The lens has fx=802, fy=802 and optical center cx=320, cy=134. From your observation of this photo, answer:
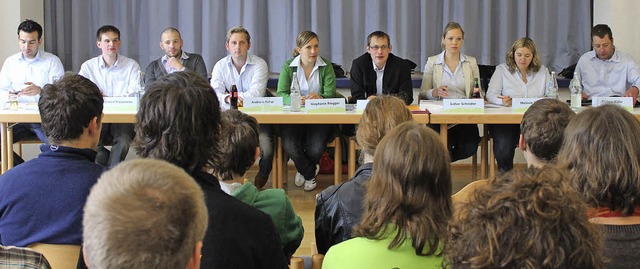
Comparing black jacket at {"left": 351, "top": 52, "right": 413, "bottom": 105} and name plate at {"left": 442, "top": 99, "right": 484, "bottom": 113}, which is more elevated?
black jacket at {"left": 351, "top": 52, "right": 413, "bottom": 105}

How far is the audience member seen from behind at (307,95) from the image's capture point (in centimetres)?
516

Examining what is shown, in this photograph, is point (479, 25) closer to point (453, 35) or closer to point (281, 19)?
point (453, 35)

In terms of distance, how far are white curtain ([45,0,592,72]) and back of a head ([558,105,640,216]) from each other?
4525 mm

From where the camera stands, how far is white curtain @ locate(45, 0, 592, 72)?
6227 millimetres

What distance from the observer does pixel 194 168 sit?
75.4 inches

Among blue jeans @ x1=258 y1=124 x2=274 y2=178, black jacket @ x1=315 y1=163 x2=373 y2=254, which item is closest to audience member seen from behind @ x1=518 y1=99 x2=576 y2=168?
black jacket @ x1=315 y1=163 x2=373 y2=254

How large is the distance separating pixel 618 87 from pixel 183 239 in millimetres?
5343

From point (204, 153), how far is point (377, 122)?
2.65 ft

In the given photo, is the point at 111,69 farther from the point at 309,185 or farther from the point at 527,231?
the point at 527,231

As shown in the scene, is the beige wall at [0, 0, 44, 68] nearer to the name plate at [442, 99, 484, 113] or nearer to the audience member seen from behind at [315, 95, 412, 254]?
→ the name plate at [442, 99, 484, 113]

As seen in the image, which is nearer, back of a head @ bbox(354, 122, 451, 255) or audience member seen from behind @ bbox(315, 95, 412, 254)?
back of a head @ bbox(354, 122, 451, 255)

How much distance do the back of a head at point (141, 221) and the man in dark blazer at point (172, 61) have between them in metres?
4.38

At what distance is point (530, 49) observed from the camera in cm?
534

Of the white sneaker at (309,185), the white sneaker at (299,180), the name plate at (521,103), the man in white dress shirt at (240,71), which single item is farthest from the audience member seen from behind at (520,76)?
the man in white dress shirt at (240,71)
